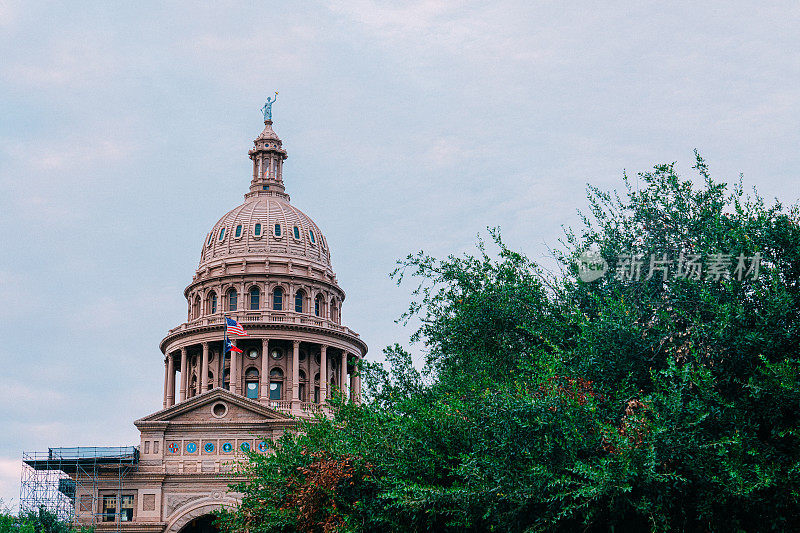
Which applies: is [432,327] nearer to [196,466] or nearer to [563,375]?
[563,375]

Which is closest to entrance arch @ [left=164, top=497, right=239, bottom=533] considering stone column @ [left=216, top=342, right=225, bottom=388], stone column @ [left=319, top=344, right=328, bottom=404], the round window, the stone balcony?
the round window

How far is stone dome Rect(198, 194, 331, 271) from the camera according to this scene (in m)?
91.9

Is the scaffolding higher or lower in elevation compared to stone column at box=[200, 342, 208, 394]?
lower

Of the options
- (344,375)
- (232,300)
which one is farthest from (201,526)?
(232,300)

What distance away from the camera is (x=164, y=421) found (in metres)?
69.8

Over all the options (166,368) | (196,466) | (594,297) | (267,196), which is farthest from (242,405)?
(594,297)

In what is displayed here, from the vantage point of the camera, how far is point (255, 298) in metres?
90.1

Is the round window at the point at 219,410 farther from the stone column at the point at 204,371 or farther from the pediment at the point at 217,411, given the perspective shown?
the stone column at the point at 204,371

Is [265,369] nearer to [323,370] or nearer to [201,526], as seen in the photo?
[323,370]

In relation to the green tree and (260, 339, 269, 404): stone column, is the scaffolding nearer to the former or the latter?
(260, 339, 269, 404): stone column

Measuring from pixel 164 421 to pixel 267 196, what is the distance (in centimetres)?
3323

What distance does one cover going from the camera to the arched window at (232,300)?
8988 cm

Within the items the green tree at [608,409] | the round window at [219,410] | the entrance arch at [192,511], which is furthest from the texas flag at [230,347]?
the green tree at [608,409]

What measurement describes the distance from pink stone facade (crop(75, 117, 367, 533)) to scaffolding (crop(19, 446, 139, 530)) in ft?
0.61
